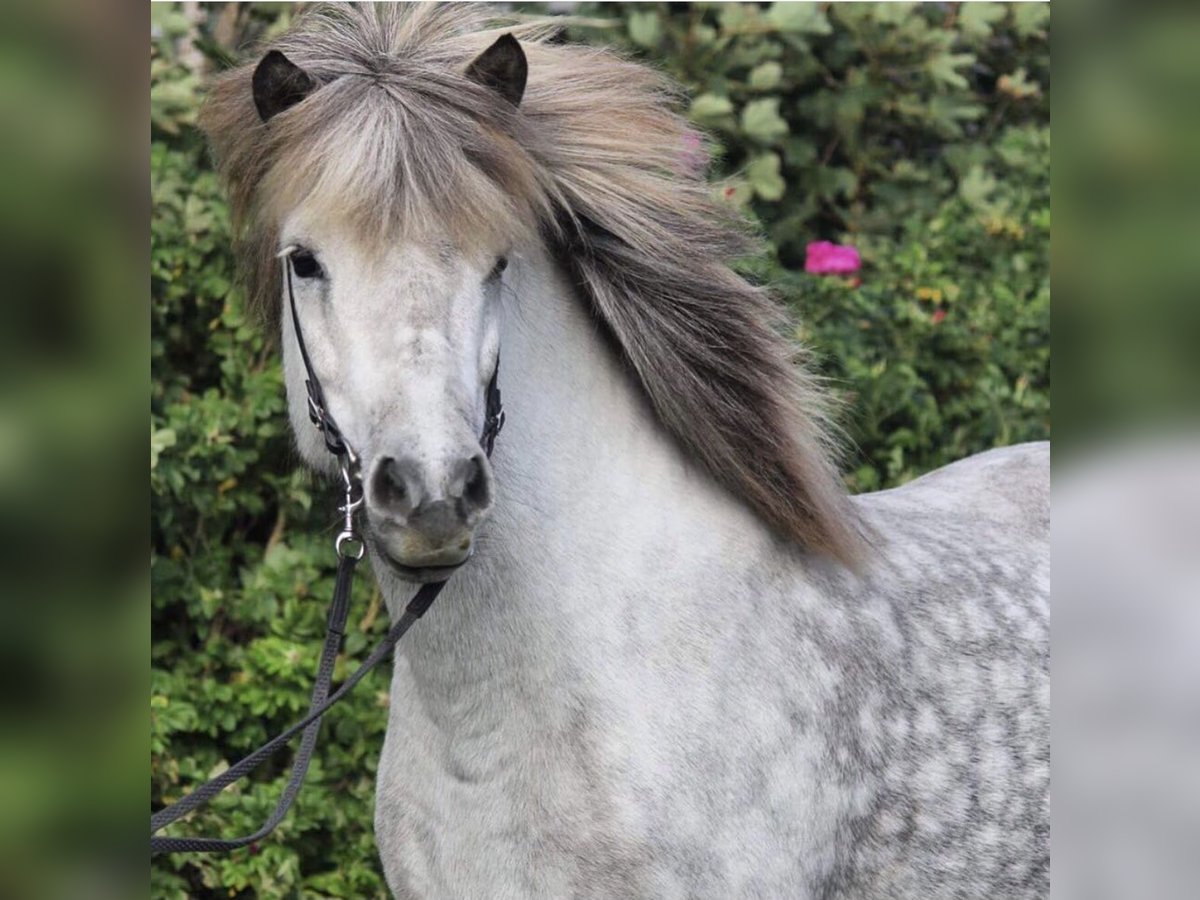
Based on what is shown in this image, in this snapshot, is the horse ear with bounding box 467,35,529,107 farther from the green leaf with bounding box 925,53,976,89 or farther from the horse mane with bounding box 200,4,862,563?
the green leaf with bounding box 925,53,976,89

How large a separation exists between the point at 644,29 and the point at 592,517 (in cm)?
307

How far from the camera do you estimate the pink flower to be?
451 centimetres

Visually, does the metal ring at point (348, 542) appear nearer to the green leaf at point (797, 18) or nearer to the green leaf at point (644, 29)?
the green leaf at point (644, 29)

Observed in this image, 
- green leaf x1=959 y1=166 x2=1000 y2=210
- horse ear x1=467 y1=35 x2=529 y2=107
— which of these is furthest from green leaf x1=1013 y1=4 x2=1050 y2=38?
horse ear x1=467 y1=35 x2=529 y2=107

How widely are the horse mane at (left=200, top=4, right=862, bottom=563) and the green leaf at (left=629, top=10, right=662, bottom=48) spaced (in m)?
2.40

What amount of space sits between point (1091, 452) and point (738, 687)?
50.8 inches

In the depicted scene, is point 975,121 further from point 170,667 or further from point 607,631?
point 607,631

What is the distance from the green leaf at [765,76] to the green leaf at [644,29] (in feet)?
1.26

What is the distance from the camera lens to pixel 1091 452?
79 cm

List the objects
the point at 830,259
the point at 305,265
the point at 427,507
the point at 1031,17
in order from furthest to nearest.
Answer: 1. the point at 1031,17
2. the point at 830,259
3. the point at 305,265
4. the point at 427,507

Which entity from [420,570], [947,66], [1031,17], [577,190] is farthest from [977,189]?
[420,570]

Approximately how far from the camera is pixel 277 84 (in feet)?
6.14

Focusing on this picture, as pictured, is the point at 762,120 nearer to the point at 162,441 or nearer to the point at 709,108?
the point at 709,108

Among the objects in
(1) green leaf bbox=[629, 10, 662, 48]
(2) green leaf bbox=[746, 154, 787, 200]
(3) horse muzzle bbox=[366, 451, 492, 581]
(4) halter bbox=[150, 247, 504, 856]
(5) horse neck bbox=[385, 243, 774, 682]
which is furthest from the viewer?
(2) green leaf bbox=[746, 154, 787, 200]
